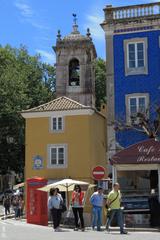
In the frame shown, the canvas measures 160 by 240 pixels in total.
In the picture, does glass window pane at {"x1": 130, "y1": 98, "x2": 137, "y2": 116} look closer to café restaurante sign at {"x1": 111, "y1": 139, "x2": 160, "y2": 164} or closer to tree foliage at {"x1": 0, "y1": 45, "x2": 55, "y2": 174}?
café restaurante sign at {"x1": 111, "y1": 139, "x2": 160, "y2": 164}

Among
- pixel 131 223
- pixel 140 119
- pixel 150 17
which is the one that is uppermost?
pixel 150 17

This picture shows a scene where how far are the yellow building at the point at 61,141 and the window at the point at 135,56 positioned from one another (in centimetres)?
566

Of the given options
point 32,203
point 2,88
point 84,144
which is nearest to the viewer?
point 32,203

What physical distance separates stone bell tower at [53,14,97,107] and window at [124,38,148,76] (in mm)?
21412

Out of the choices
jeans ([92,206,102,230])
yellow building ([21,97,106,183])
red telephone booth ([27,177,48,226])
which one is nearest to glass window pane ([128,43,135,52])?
yellow building ([21,97,106,183])

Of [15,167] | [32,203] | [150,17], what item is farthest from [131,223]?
[15,167]

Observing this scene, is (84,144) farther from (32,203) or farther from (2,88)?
(2,88)

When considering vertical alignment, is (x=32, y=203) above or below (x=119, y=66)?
below

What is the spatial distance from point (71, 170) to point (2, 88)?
1998 centimetres

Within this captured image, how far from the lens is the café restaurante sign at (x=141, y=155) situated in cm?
2217

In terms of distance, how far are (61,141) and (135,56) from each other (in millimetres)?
9173

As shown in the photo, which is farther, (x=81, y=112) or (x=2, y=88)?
(x=2, y=88)

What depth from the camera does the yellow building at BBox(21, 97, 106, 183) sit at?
1451 inches

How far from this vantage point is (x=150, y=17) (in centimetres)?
3231
